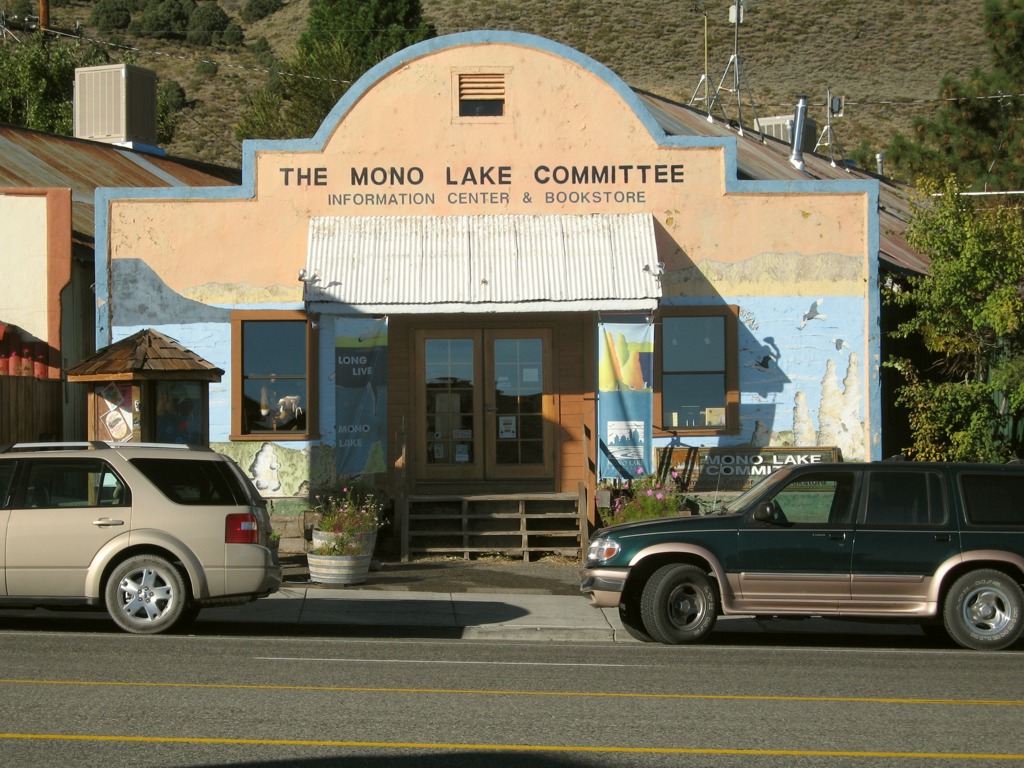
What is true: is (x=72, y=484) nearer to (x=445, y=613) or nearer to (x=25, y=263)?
(x=445, y=613)

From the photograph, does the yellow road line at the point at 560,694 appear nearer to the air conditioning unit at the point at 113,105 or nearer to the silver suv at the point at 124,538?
the silver suv at the point at 124,538

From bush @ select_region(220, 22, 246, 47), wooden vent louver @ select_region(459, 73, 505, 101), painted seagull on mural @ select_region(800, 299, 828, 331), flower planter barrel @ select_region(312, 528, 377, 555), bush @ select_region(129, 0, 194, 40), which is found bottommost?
flower planter barrel @ select_region(312, 528, 377, 555)

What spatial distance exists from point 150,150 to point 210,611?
1445 cm

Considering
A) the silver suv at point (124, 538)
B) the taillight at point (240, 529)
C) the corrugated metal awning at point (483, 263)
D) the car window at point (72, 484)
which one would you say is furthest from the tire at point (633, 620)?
the corrugated metal awning at point (483, 263)

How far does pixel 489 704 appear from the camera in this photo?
834 centimetres

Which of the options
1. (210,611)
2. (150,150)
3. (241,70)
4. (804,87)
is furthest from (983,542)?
(241,70)

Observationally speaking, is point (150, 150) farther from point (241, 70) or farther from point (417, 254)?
point (241, 70)

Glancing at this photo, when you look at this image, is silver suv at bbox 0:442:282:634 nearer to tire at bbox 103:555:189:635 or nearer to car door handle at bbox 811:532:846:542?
tire at bbox 103:555:189:635

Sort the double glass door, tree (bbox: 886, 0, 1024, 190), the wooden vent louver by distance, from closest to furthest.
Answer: the wooden vent louver → the double glass door → tree (bbox: 886, 0, 1024, 190)

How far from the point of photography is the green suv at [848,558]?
11609mm

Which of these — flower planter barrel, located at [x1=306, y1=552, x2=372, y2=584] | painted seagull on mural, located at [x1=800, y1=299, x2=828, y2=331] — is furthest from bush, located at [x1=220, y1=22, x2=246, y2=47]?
flower planter barrel, located at [x1=306, y1=552, x2=372, y2=584]

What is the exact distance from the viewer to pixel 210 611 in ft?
45.0

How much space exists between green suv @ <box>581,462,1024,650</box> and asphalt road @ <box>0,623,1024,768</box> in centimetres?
41

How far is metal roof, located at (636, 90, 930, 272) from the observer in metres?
20.9
